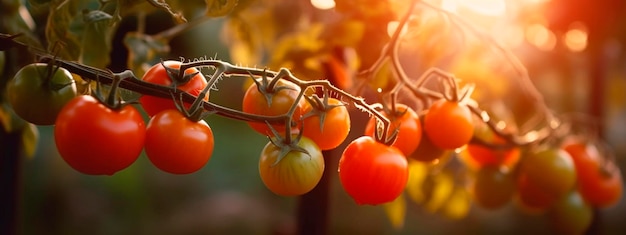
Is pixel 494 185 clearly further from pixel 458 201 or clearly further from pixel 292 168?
pixel 292 168

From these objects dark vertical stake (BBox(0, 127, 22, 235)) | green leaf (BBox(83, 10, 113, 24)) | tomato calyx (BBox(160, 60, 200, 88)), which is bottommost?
dark vertical stake (BBox(0, 127, 22, 235))

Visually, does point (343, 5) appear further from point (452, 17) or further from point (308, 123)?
point (308, 123)

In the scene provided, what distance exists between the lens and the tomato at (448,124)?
0.50 meters

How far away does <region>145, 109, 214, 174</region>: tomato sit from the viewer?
366mm

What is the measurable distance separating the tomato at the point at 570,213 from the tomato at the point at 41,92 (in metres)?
0.55

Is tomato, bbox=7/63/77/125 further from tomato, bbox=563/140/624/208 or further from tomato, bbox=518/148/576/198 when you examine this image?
tomato, bbox=563/140/624/208

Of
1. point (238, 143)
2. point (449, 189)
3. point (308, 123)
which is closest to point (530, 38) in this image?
point (449, 189)

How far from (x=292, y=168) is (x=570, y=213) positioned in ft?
1.60

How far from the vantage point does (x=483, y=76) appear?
1.00 meters

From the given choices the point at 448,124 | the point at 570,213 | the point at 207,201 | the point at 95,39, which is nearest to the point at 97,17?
the point at 95,39

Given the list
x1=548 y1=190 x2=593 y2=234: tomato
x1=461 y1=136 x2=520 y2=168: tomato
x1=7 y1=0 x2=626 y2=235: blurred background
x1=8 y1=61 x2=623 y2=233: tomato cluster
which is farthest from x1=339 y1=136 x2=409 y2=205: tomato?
x1=7 y1=0 x2=626 y2=235: blurred background

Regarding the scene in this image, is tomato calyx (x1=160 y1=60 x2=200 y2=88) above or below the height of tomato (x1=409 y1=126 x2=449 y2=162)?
below

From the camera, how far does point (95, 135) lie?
35 centimetres

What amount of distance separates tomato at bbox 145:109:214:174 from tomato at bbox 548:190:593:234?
0.50 meters
